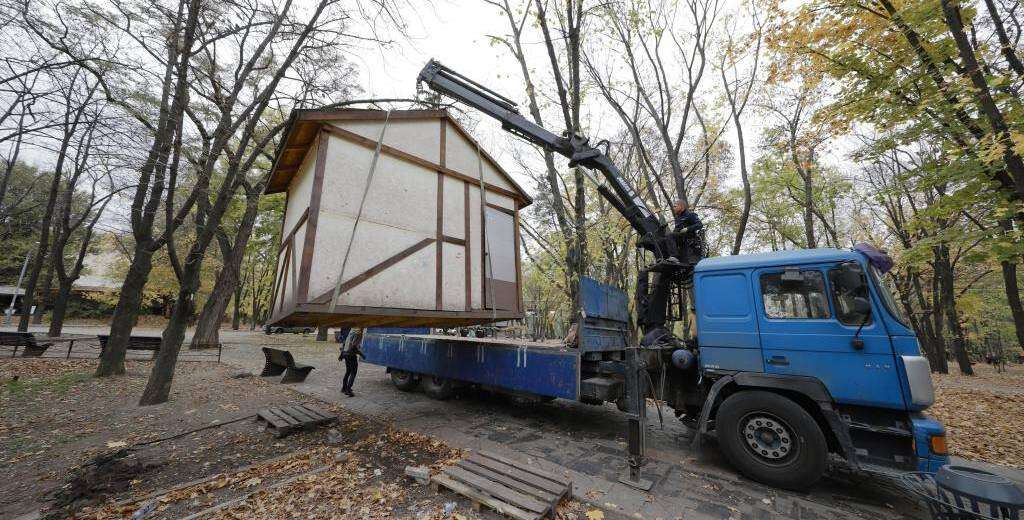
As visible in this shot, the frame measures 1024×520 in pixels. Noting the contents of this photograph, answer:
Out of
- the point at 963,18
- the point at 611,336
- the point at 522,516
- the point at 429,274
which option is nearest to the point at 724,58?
the point at 963,18

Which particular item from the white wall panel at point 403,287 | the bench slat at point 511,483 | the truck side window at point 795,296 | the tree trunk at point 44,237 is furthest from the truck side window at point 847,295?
the tree trunk at point 44,237

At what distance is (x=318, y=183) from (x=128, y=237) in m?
31.5

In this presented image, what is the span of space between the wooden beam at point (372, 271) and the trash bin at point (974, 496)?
6.12 metres

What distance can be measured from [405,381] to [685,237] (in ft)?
25.6

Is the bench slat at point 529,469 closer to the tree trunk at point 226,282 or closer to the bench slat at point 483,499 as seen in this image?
the bench slat at point 483,499

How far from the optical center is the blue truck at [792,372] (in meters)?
4.24

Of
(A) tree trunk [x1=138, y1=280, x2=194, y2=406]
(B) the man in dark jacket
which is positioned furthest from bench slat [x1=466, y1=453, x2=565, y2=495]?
(A) tree trunk [x1=138, y1=280, x2=194, y2=406]

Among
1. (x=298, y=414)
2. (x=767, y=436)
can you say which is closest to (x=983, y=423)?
(x=767, y=436)

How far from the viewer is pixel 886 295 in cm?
458

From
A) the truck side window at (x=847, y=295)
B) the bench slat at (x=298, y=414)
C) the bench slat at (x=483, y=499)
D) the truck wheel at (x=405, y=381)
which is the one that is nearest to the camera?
the bench slat at (x=483, y=499)

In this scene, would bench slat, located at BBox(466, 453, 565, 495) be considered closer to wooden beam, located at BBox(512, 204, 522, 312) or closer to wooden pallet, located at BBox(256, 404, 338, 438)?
wooden beam, located at BBox(512, 204, 522, 312)

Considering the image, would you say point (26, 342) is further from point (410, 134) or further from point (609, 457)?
point (609, 457)

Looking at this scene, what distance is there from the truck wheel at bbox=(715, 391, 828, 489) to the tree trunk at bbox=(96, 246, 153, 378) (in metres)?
13.1

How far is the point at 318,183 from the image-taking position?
495 centimetres
